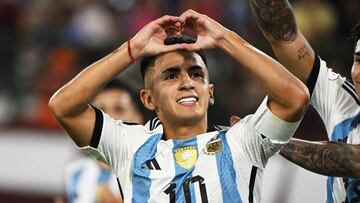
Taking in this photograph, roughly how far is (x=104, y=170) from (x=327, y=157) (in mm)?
2575

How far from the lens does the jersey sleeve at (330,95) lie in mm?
4688

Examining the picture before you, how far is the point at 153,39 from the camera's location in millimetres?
4062

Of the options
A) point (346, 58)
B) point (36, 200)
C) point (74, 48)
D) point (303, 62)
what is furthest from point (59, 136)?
point (303, 62)

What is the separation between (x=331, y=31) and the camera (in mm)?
9133

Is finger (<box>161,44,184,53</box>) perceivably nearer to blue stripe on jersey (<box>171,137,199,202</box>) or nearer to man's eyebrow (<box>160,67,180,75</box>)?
man's eyebrow (<box>160,67,180,75</box>)

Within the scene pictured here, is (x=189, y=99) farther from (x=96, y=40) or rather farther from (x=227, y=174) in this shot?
(x=96, y=40)

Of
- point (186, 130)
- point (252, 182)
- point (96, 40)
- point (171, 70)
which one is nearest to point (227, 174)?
point (252, 182)

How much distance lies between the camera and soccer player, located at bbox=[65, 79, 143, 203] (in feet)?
19.9

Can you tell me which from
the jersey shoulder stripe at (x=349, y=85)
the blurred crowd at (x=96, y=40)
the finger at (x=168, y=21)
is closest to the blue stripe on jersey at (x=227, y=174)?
the finger at (x=168, y=21)

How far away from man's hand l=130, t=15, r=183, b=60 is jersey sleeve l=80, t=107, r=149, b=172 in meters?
0.36

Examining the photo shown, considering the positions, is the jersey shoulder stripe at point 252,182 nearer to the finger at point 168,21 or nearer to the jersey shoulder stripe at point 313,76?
the finger at point 168,21

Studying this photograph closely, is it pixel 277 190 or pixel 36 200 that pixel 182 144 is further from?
pixel 36 200

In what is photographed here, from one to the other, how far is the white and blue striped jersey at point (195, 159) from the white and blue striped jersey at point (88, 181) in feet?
6.96

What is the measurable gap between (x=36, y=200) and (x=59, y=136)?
621mm
